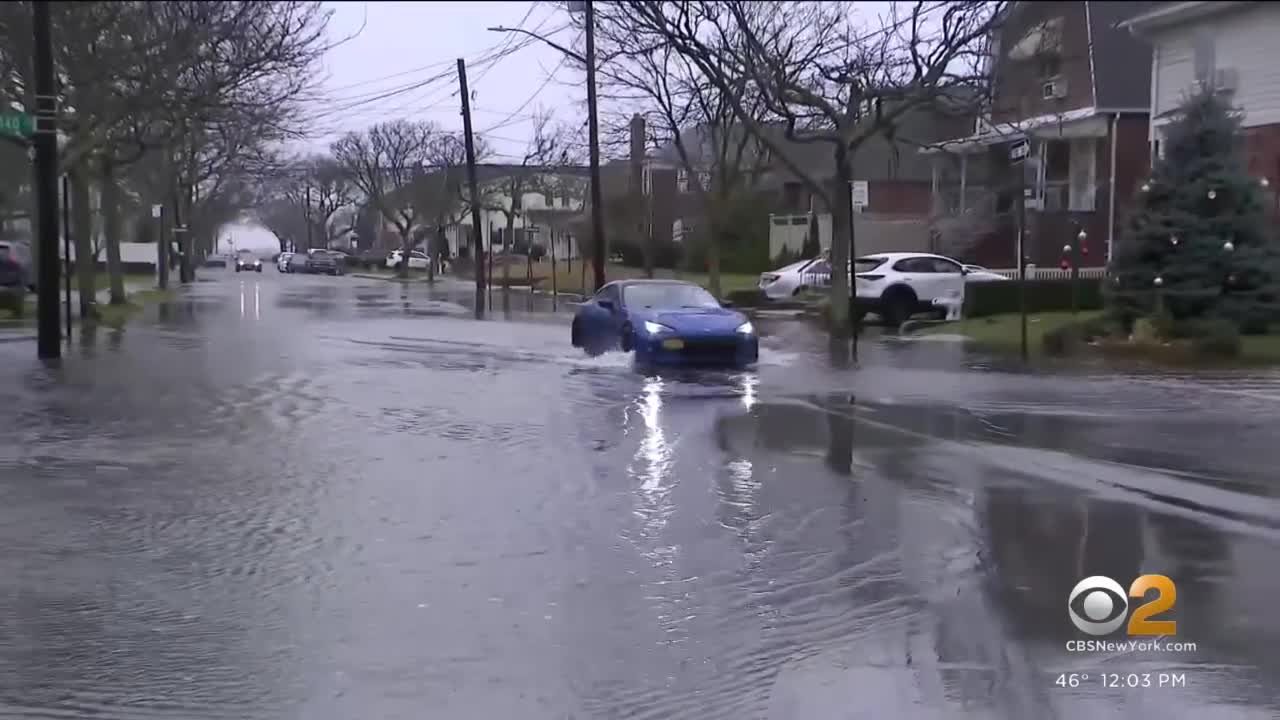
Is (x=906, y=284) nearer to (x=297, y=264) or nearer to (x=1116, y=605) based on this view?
(x=1116, y=605)

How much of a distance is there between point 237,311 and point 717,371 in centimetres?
2104

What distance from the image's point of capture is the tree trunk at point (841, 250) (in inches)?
1080

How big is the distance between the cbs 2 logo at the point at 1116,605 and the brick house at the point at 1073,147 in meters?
28.2

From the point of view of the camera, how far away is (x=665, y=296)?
862 inches

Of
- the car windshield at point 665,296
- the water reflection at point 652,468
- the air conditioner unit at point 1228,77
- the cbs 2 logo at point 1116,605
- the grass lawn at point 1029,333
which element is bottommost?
the cbs 2 logo at point 1116,605

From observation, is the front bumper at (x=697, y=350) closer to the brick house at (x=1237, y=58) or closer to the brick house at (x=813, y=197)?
the brick house at (x=1237, y=58)

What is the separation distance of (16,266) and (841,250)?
955 inches

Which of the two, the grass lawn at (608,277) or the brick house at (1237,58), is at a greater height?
the brick house at (1237,58)

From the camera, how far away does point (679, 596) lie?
7.50m

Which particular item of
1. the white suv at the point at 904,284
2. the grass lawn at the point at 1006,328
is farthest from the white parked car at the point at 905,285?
the grass lawn at the point at 1006,328

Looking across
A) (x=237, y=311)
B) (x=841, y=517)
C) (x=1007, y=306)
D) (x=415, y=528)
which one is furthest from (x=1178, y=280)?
(x=237, y=311)

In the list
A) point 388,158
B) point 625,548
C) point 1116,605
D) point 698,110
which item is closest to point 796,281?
point 698,110

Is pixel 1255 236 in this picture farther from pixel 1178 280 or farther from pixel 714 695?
pixel 714 695

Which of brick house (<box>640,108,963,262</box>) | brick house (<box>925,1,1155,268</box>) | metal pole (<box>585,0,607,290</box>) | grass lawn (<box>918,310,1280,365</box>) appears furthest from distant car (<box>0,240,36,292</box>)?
brick house (<box>925,1,1155,268</box>)
